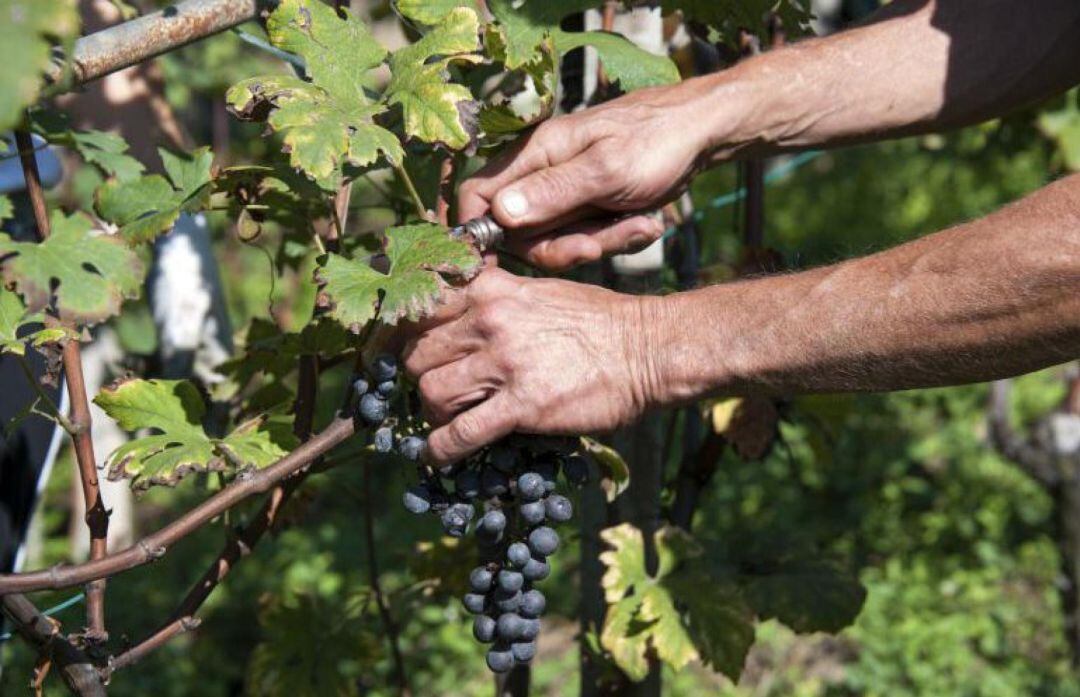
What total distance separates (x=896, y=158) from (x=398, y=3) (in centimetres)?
675

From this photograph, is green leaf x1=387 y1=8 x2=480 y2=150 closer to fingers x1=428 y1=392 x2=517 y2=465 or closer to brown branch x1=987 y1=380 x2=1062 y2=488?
fingers x1=428 y1=392 x2=517 y2=465

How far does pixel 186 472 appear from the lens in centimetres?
162

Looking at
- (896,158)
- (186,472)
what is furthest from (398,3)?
(896,158)

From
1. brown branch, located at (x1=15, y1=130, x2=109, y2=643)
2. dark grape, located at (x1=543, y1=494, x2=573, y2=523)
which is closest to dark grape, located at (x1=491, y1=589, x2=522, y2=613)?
dark grape, located at (x1=543, y1=494, x2=573, y2=523)

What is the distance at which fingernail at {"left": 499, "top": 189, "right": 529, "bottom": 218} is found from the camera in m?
1.79

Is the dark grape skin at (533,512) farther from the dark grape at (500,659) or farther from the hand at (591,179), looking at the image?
the hand at (591,179)

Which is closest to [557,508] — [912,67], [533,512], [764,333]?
[533,512]

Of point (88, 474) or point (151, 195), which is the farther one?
point (151, 195)

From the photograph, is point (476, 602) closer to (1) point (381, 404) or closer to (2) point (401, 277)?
(1) point (381, 404)

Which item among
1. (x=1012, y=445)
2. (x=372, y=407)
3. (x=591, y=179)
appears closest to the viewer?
(x=372, y=407)

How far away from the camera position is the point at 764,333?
5.81 ft

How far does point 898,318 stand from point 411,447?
2.13ft

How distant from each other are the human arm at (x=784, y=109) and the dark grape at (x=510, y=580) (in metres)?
0.46

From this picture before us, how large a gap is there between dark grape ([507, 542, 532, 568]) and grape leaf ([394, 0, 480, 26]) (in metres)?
0.69
